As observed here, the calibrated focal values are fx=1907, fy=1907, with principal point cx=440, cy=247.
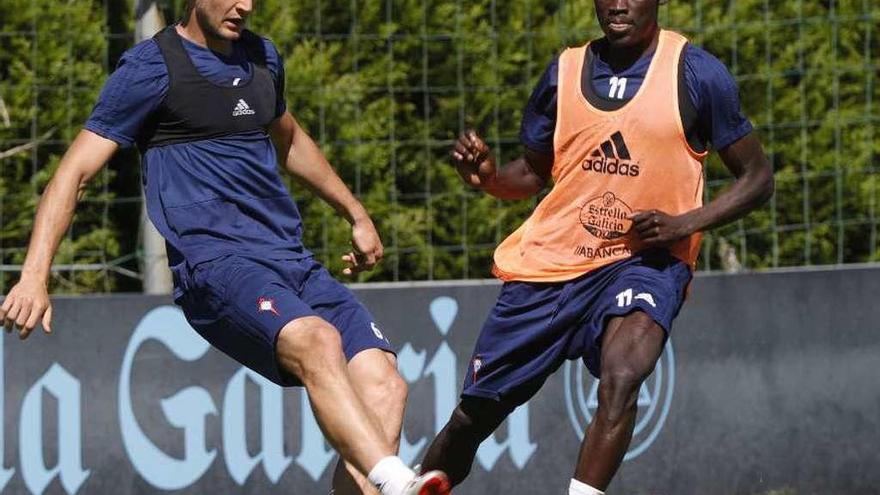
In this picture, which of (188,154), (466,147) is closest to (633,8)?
(466,147)

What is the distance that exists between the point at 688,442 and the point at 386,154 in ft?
6.56

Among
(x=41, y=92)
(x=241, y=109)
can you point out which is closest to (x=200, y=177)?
(x=241, y=109)

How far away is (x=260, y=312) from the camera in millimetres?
6008

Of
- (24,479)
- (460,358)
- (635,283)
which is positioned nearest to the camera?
(635,283)

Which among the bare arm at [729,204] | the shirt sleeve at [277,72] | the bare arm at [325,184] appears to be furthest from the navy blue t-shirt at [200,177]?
the bare arm at [729,204]

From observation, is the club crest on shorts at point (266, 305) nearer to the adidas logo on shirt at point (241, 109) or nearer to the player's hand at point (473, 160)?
the adidas logo on shirt at point (241, 109)

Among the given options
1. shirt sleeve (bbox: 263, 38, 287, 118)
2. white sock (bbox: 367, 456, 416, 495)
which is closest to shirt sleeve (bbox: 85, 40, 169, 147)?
shirt sleeve (bbox: 263, 38, 287, 118)

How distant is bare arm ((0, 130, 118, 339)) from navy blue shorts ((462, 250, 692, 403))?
1.60m

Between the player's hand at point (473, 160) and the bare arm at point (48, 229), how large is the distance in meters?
1.35

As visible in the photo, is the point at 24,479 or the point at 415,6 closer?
the point at 24,479

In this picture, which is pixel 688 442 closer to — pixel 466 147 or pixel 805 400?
pixel 805 400

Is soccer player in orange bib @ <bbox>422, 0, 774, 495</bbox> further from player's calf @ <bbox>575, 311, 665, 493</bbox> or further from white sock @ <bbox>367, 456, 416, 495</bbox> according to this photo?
white sock @ <bbox>367, 456, 416, 495</bbox>

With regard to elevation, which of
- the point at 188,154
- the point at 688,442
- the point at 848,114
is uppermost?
the point at 188,154

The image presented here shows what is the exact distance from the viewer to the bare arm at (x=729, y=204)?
21.3ft
